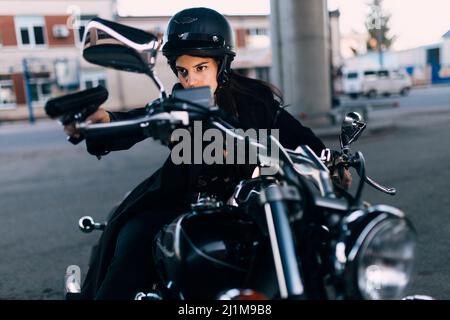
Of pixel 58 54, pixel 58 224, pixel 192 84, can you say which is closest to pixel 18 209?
pixel 58 224

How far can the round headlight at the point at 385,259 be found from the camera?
3.57 feet

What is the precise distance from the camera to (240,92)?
226cm

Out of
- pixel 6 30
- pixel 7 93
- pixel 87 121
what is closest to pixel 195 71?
pixel 87 121

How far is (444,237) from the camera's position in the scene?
4.23 metres

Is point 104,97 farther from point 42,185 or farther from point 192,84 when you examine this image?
point 42,185

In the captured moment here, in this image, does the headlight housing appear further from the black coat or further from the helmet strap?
the helmet strap

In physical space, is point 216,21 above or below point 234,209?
above

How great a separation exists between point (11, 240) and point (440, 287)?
14.5 ft

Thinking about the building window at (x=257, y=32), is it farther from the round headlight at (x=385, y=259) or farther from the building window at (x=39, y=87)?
the round headlight at (x=385, y=259)

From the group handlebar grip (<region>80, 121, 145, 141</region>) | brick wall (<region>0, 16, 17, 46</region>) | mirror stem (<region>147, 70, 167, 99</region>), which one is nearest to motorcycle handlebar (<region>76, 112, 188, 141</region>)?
handlebar grip (<region>80, 121, 145, 141</region>)

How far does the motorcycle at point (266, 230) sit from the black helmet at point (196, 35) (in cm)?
60

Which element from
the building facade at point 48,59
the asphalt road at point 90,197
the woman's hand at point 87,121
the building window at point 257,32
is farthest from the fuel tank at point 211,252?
the building window at point 257,32

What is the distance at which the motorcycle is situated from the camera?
1.12 meters

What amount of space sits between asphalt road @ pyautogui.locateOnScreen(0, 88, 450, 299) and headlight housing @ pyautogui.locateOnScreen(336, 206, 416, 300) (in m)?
2.31
